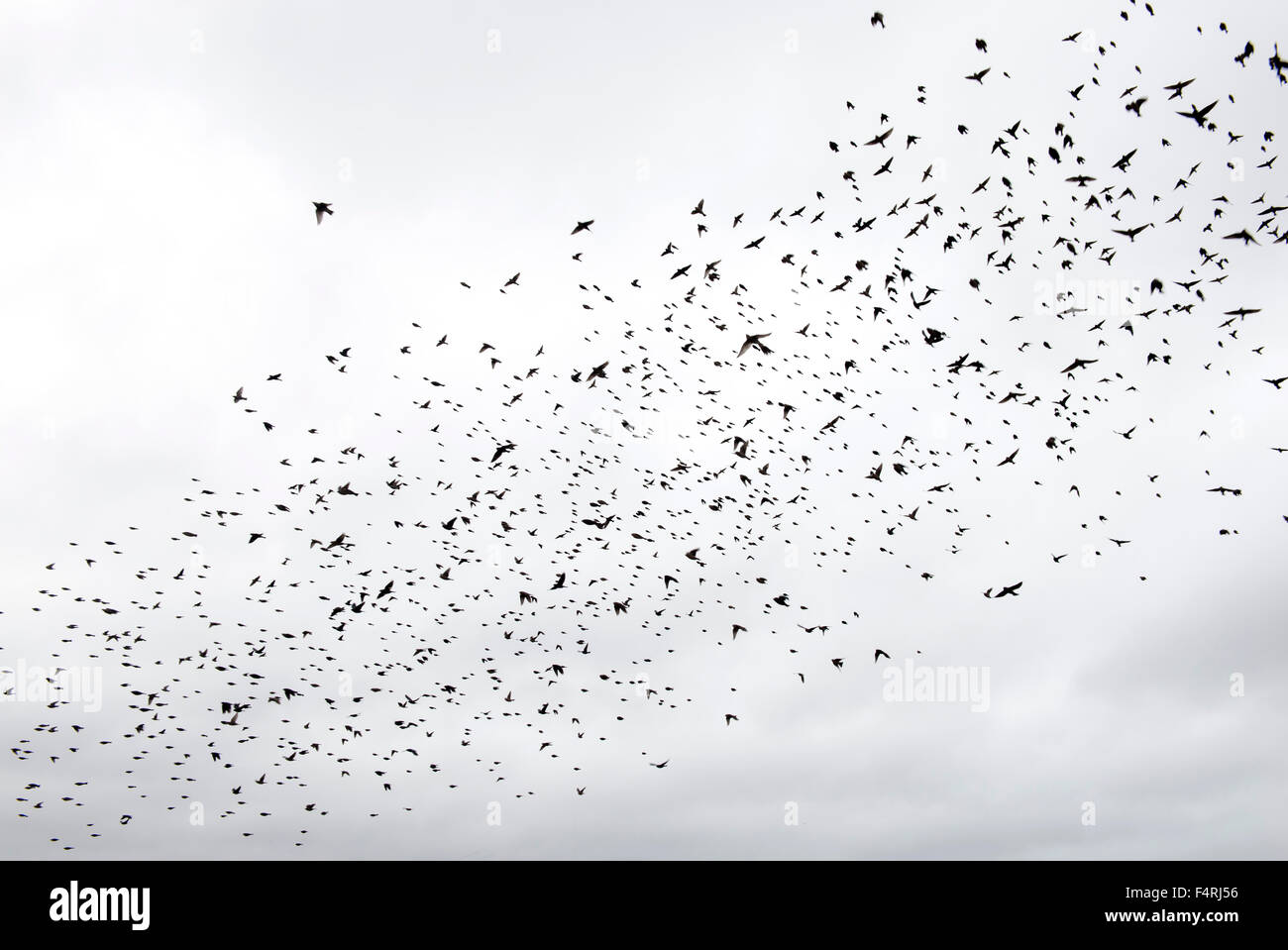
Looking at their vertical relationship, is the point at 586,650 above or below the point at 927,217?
below

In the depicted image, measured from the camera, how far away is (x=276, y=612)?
4722cm
